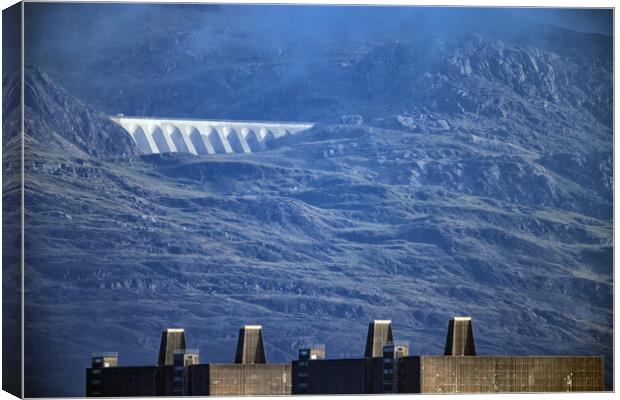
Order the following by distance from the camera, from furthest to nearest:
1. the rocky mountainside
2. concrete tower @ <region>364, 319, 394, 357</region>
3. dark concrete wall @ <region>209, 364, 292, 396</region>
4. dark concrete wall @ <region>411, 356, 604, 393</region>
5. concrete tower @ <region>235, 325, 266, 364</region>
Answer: the rocky mountainside
concrete tower @ <region>364, 319, 394, 357</region>
concrete tower @ <region>235, 325, 266, 364</region>
dark concrete wall @ <region>209, 364, 292, 396</region>
dark concrete wall @ <region>411, 356, 604, 393</region>

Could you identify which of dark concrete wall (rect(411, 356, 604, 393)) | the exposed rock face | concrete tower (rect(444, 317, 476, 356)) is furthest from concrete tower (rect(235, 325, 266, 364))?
the exposed rock face

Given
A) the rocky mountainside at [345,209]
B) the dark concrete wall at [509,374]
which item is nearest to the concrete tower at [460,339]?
the dark concrete wall at [509,374]

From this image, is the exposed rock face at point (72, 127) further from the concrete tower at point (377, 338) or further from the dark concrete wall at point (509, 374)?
the dark concrete wall at point (509, 374)

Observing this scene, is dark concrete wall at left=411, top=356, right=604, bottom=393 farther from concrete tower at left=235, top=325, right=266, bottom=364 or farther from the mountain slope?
the mountain slope

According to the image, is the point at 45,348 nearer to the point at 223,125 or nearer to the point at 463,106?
the point at 223,125

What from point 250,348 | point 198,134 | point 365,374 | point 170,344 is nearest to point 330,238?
point 198,134

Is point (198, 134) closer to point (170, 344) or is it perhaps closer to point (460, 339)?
point (170, 344)
